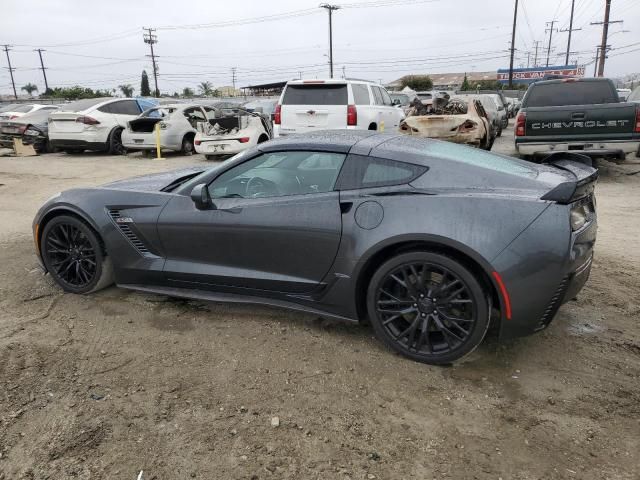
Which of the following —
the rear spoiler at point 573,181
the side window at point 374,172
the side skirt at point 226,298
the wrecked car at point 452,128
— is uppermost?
the side window at point 374,172

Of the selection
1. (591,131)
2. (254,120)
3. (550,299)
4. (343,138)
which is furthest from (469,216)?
(254,120)

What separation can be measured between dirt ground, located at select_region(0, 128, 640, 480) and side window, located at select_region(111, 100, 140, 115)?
11.9 m

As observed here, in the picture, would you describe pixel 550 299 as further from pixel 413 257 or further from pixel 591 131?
pixel 591 131

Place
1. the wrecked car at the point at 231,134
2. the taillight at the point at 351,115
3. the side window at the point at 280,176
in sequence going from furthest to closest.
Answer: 1. the wrecked car at the point at 231,134
2. the taillight at the point at 351,115
3. the side window at the point at 280,176

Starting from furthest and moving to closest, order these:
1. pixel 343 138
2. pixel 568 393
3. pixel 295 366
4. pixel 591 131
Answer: pixel 591 131, pixel 343 138, pixel 295 366, pixel 568 393

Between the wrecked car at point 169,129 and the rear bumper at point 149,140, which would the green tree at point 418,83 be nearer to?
the wrecked car at point 169,129

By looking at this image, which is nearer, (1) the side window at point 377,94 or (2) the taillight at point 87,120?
(1) the side window at point 377,94

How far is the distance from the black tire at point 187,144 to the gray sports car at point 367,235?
33.9ft

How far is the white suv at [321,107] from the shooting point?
33.5ft

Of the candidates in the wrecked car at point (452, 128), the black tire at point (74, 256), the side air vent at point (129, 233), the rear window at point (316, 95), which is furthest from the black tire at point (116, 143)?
the side air vent at point (129, 233)

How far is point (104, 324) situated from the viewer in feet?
12.5

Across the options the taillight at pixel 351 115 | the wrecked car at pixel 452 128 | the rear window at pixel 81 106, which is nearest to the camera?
the wrecked car at pixel 452 128

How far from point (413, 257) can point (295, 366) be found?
3.25ft

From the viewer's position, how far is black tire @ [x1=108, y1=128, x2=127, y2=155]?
14.7 m
